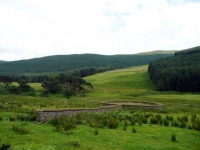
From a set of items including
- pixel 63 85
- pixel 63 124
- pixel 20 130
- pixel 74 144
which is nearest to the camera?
pixel 74 144

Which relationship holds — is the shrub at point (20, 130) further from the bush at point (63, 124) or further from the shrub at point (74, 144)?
the shrub at point (74, 144)

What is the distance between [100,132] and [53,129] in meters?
3.09

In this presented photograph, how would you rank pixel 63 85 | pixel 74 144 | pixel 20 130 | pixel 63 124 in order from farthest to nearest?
pixel 63 85 → pixel 63 124 → pixel 20 130 → pixel 74 144

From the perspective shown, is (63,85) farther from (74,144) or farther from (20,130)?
(74,144)

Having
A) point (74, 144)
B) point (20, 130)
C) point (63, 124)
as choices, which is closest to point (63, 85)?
point (63, 124)

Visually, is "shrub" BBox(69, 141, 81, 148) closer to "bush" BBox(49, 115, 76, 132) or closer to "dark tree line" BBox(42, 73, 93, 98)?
"bush" BBox(49, 115, 76, 132)

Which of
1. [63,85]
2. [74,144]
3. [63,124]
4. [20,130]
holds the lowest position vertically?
[74,144]

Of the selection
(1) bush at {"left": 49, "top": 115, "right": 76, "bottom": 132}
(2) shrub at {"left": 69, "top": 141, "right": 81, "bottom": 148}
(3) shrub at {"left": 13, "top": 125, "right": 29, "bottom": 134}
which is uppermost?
(3) shrub at {"left": 13, "top": 125, "right": 29, "bottom": 134}

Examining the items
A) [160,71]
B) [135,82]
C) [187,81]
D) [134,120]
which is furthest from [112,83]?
[134,120]

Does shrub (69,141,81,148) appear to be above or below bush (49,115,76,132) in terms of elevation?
below

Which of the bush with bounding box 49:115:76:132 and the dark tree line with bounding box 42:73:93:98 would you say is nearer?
the bush with bounding box 49:115:76:132

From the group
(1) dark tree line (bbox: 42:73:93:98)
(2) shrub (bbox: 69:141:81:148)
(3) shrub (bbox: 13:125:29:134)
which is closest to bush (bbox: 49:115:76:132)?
(3) shrub (bbox: 13:125:29:134)

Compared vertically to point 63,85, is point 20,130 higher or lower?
lower

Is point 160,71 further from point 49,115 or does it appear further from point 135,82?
point 49,115
